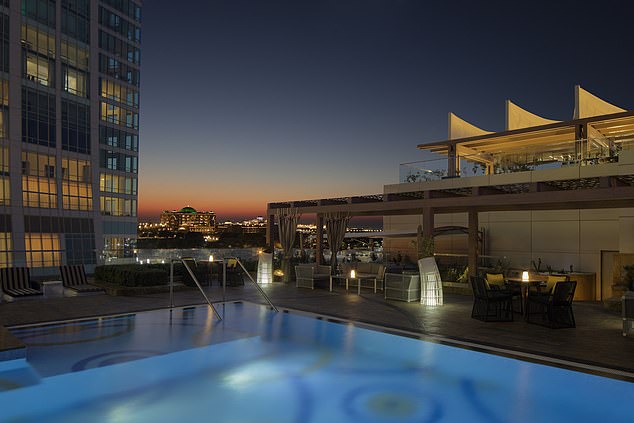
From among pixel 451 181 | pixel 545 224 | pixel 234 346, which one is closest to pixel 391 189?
pixel 451 181

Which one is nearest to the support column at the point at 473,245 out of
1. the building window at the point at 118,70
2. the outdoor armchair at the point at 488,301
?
the outdoor armchair at the point at 488,301

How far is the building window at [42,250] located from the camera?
2875 cm

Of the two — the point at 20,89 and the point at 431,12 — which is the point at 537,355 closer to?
the point at 431,12

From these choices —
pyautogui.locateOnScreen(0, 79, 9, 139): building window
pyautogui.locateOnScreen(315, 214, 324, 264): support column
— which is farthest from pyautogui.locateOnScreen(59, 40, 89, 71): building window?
pyautogui.locateOnScreen(315, 214, 324, 264): support column

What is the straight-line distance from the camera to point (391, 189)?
67.6 feet

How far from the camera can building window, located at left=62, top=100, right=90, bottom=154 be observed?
31.1 metres

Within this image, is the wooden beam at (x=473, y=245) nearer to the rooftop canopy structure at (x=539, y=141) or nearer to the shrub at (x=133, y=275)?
the rooftop canopy structure at (x=539, y=141)

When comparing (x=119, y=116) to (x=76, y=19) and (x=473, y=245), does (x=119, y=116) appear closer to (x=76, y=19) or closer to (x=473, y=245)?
(x=76, y=19)

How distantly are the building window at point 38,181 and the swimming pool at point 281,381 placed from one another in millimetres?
24034

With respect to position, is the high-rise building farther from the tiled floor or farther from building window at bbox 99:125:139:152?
the tiled floor

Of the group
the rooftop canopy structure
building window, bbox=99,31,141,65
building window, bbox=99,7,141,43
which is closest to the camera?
the rooftop canopy structure

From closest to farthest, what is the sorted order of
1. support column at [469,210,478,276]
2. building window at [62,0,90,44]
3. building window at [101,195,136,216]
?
support column at [469,210,478,276] < building window at [62,0,90,44] < building window at [101,195,136,216]

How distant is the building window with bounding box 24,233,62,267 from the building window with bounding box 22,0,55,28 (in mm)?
13752

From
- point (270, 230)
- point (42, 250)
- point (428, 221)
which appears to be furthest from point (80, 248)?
point (428, 221)
